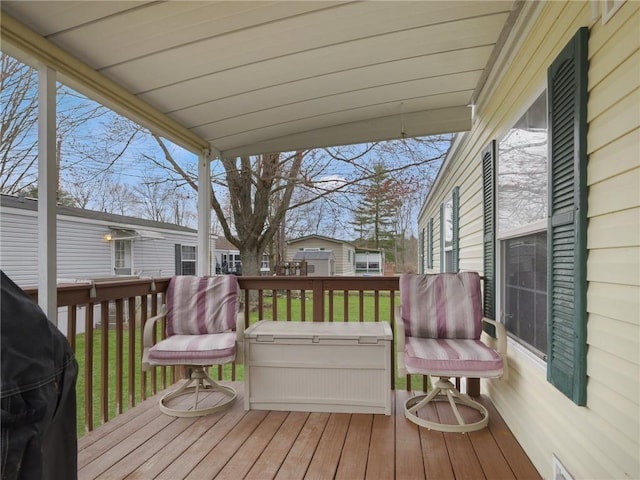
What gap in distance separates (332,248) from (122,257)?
210 inches

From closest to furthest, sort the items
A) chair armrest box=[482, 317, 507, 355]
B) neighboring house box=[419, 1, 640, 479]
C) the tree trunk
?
1. neighboring house box=[419, 1, 640, 479]
2. chair armrest box=[482, 317, 507, 355]
3. the tree trunk

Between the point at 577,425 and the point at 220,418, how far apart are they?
2.27 m

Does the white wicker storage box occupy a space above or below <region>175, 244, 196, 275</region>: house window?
below

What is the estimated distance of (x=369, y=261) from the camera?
770cm

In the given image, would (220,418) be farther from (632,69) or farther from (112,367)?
(112,367)

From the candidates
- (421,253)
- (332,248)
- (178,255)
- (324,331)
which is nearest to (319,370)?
(324,331)

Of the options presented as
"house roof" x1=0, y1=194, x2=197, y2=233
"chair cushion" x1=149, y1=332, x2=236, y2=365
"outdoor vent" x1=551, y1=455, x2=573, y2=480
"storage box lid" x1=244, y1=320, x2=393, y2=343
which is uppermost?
"house roof" x1=0, y1=194, x2=197, y2=233

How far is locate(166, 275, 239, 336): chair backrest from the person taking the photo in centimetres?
335

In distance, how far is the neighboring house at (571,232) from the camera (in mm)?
1358

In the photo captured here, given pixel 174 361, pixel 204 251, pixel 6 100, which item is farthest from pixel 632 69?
pixel 6 100

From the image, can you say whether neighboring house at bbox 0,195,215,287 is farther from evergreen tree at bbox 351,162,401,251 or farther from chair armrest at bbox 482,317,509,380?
chair armrest at bbox 482,317,509,380

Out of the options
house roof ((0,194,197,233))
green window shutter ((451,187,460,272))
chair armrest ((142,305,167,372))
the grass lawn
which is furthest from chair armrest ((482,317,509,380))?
house roof ((0,194,197,233))

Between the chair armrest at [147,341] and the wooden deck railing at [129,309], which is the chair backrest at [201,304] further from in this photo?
the chair armrest at [147,341]

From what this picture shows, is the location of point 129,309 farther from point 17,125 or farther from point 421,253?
point 421,253
